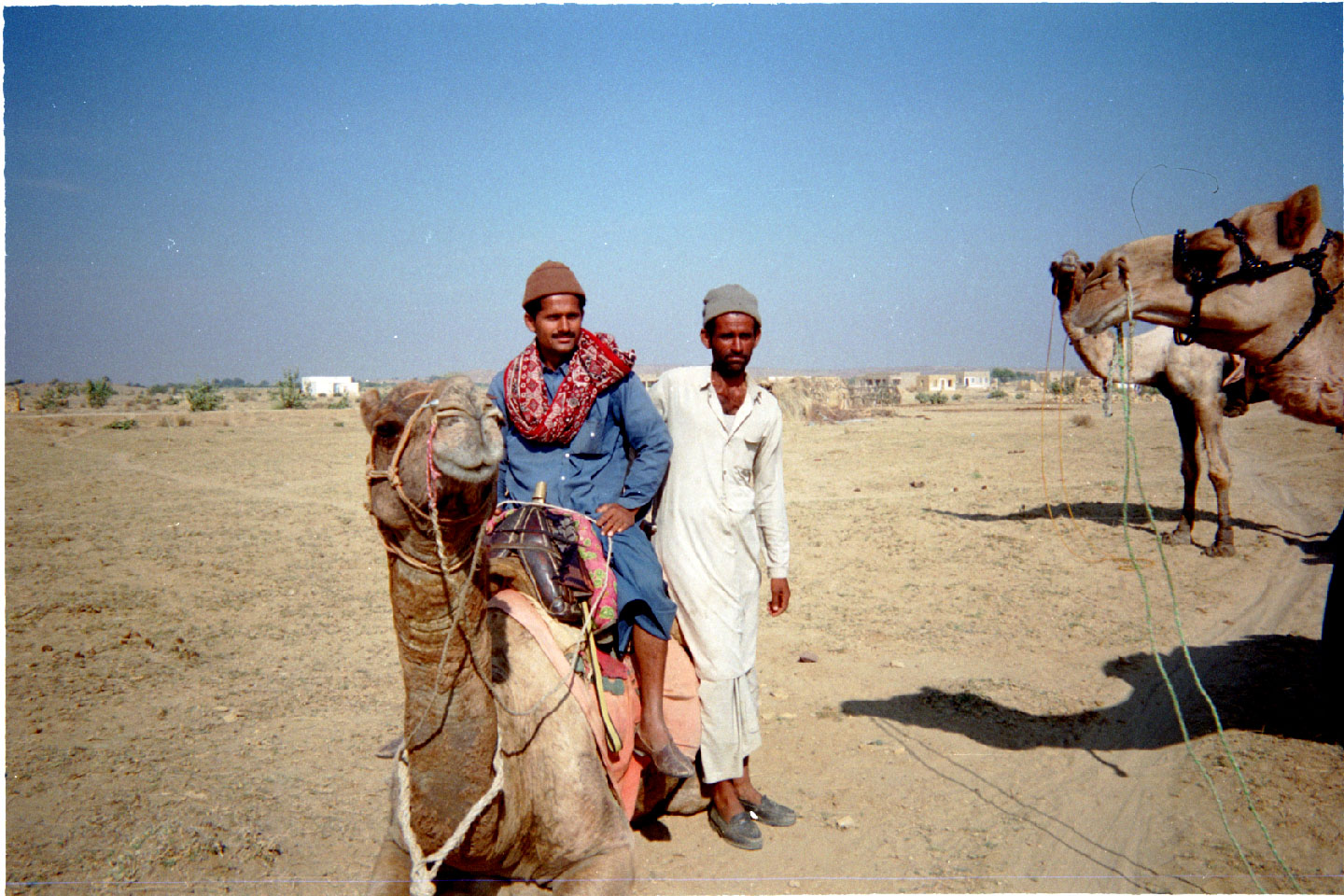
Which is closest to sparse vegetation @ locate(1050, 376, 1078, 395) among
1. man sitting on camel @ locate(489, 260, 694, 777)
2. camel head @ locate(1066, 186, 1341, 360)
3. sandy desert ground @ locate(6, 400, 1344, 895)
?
camel head @ locate(1066, 186, 1341, 360)

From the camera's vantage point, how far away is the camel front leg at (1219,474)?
943 cm

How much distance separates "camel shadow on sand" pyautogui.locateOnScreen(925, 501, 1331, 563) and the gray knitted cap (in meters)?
7.64

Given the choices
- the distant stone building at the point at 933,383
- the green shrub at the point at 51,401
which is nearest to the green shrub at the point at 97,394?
the green shrub at the point at 51,401

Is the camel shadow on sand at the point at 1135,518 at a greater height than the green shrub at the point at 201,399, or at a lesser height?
lesser

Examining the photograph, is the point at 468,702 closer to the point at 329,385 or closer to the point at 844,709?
the point at 844,709

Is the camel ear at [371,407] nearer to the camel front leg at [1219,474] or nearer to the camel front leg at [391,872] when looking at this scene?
the camel front leg at [391,872]

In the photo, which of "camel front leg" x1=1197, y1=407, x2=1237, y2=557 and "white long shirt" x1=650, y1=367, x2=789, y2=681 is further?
"camel front leg" x1=1197, y1=407, x2=1237, y2=557

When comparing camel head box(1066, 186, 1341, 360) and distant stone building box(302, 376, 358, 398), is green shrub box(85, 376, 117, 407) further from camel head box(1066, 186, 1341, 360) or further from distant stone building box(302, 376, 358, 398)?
camel head box(1066, 186, 1341, 360)

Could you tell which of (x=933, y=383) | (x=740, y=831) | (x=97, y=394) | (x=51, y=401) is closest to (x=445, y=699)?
(x=740, y=831)

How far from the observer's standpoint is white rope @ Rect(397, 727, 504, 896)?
8.18 ft

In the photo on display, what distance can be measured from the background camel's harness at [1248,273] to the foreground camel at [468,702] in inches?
124

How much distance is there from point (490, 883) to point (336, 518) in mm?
10678

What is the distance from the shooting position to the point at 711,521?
397 cm

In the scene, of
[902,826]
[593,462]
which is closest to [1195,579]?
[902,826]
